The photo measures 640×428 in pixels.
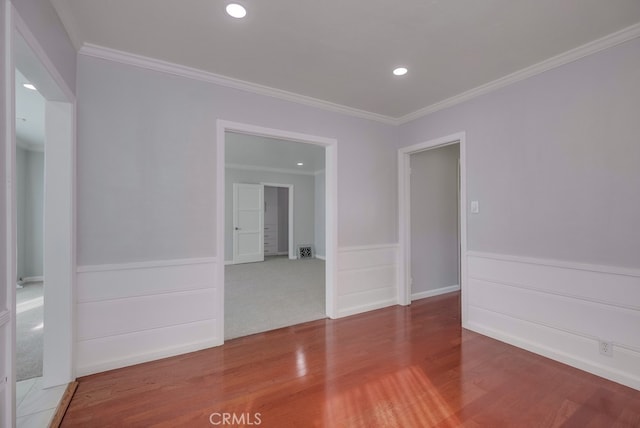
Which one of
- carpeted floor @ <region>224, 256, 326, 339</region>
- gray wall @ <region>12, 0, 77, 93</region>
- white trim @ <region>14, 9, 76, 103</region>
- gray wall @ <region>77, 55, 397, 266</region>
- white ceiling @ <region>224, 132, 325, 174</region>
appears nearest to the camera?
white trim @ <region>14, 9, 76, 103</region>

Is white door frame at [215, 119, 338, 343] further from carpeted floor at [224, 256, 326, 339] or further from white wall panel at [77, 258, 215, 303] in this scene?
carpeted floor at [224, 256, 326, 339]

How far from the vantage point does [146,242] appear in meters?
2.42

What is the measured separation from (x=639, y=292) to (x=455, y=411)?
62.2 inches

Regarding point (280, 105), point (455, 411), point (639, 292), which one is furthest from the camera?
point (280, 105)

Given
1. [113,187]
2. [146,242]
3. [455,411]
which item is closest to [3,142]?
[113,187]

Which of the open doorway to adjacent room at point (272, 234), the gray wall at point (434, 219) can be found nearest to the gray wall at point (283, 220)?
the open doorway to adjacent room at point (272, 234)

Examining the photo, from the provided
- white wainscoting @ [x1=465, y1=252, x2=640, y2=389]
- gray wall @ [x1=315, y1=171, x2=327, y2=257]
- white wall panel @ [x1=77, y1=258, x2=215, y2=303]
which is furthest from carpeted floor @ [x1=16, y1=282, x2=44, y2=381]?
gray wall @ [x1=315, y1=171, x2=327, y2=257]

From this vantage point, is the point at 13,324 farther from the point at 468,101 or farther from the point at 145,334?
the point at 468,101

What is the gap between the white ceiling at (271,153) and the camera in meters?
4.93

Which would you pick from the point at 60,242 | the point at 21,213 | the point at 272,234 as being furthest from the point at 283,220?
the point at 60,242

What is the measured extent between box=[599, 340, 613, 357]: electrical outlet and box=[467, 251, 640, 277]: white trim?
53 cm

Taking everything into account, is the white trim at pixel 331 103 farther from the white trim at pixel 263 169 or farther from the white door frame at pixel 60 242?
the white trim at pixel 263 169

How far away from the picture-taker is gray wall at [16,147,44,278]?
5.13 m

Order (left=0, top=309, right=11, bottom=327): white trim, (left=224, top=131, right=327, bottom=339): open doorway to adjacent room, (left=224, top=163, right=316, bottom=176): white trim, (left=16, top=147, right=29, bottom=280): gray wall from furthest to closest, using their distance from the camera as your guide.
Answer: (left=224, top=163, right=316, bottom=176): white trim
(left=16, top=147, right=29, bottom=280): gray wall
(left=224, top=131, right=327, bottom=339): open doorway to adjacent room
(left=0, top=309, right=11, bottom=327): white trim
